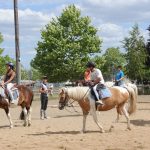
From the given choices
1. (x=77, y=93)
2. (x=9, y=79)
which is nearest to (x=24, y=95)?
(x=9, y=79)

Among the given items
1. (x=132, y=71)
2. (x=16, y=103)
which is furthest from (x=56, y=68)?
(x=16, y=103)

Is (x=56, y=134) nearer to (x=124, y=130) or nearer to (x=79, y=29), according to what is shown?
(x=124, y=130)

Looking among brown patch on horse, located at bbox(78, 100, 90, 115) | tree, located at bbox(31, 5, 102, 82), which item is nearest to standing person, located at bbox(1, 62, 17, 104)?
brown patch on horse, located at bbox(78, 100, 90, 115)

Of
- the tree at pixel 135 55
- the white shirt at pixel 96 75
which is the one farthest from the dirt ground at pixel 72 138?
the tree at pixel 135 55

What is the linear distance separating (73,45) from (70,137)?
38965 millimetres

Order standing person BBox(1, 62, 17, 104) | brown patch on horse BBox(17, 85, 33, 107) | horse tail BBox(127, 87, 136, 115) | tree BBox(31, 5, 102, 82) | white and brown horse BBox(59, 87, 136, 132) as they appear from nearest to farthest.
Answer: white and brown horse BBox(59, 87, 136, 132), horse tail BBox(127, 87, 136, 115), standing person BBox(1, 62, 17, 104), brown patch on horse BBox(17, 85, 33, 107), tree BBox(31, 5, 102, 82)

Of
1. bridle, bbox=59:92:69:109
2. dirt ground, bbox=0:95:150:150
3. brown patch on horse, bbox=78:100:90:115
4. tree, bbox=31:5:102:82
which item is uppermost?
tree, bbox=31:5:102:82

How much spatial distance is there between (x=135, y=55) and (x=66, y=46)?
25.1m

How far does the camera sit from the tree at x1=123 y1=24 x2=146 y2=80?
72.8 meters

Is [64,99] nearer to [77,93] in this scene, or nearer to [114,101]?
[77,93]

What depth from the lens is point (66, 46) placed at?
51688 mm

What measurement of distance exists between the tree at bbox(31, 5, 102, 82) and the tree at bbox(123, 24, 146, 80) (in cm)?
2005

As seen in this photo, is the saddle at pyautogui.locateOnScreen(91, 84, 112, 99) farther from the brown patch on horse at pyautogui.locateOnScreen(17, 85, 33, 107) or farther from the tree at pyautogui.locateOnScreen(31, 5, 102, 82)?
the tree at pyautogui.locateOnScreen(31, 5, 102, 82)

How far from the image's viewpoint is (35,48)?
2078 inches
